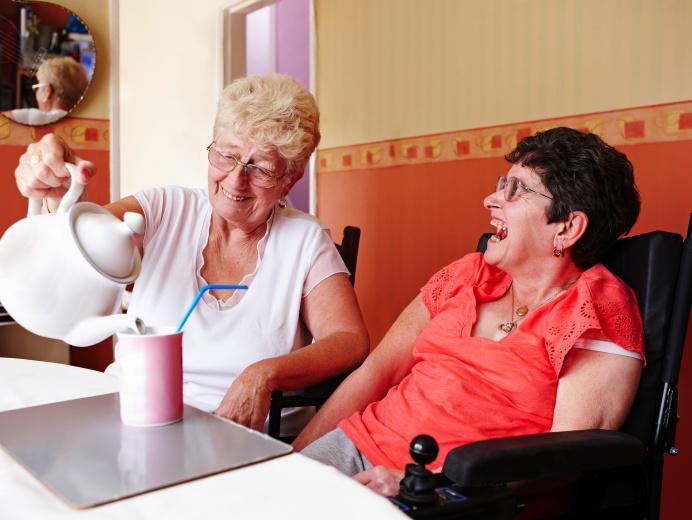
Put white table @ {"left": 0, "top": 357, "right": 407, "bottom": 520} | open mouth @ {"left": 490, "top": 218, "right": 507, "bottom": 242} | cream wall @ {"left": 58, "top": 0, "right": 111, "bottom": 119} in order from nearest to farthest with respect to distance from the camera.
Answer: white table @ {"left": 0, "top": 357, "right": 407, "bottom": 520} → open mouth @ {"left": 490, "top": 218, "right": 507, "bottom": 242} → cream wall @ {"left": 58, "top": 0, "right": 111, "bottom": 119}

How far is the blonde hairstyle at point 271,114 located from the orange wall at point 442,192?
1.18 meters

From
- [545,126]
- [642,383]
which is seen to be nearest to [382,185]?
[545,126]

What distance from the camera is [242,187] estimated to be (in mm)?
1601

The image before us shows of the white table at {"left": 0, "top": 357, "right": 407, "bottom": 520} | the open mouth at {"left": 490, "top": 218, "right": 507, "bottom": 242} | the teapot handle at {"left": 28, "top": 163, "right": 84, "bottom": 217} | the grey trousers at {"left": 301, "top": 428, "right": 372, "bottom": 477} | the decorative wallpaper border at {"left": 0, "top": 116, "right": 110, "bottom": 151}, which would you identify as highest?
the decorative wallpaper border at {"left": 0, "top": 116, "right": 110, "bottom": 151}

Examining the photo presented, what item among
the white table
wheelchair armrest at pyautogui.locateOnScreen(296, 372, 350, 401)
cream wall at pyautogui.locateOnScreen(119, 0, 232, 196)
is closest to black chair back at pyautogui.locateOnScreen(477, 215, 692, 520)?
wheelchair armrest at pyautogui.locateOnScreen(296, 372, 350, 401)

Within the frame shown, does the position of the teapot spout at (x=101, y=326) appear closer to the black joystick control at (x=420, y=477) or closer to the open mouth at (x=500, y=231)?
the black joystick control at (x=420, y=477)

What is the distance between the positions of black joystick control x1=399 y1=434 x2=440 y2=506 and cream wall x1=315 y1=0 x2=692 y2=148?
1727 millimetres

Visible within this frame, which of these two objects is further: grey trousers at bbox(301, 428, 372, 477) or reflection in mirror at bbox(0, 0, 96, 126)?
reflection in mirror at bbox(0, 0, 96, 126)

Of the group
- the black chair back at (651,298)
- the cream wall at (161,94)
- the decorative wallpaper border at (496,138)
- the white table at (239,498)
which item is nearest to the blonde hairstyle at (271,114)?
the black chair back at (651,298)

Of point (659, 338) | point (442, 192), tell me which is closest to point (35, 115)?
point (442, 192)

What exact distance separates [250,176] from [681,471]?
5.23 ft

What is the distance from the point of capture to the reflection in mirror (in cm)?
354

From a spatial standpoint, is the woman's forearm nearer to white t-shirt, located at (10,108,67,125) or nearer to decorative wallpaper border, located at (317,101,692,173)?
decorative wallpaper border, located at (317,101,692,173)

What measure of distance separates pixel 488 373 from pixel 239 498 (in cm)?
80
